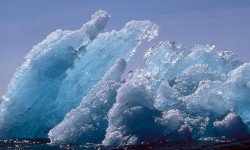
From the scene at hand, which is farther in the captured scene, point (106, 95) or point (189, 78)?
point (189, 78)

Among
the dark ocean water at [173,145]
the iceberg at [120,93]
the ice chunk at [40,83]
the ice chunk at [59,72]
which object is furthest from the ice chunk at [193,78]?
the dark ocean water at [173,145]

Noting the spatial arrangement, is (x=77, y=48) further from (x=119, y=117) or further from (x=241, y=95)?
(x=241, y=95)

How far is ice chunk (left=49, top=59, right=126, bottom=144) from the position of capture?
19188mm

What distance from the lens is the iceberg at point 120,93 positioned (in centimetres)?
1841

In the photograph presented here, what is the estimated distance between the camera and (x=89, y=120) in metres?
19.9

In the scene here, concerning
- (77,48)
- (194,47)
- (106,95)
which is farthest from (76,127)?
(194,47)

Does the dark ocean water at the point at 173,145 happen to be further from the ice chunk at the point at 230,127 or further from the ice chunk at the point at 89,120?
the ice chunk at the point at 89,120

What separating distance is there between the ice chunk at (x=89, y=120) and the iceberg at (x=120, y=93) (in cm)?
5

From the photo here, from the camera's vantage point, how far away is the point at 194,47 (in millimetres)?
27625

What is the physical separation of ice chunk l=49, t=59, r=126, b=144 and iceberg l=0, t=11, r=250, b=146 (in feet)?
0.16

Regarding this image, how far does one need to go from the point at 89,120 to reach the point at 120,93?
91.2 inches

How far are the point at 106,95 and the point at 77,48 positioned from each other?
6.19 m

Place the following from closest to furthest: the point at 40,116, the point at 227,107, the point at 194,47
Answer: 1. the point at 227,107
2. the point at 40,116
3. the point at 194,47

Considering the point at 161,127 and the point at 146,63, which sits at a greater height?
the point at 146,63
